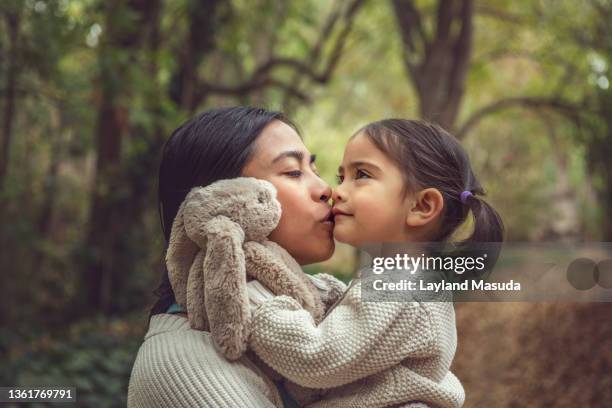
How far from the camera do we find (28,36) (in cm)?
523

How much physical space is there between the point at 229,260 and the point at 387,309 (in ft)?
1.21

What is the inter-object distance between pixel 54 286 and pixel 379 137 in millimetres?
7048

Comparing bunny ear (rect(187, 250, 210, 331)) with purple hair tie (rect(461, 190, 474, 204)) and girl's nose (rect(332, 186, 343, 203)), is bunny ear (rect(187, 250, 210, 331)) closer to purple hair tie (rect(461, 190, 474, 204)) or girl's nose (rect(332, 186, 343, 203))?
girl's nose (rect(332, 186, 343, 203))

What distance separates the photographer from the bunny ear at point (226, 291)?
1520 mm

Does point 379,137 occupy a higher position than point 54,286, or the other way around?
point 379,137

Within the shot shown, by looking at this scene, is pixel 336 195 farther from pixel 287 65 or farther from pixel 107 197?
pixel 287 65

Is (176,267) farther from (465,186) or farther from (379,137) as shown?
(465,186)

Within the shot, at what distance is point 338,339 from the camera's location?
60.3 inches

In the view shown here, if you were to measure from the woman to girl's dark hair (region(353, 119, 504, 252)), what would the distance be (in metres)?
0.22

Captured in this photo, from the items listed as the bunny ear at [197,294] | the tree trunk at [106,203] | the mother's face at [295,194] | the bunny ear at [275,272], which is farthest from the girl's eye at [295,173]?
the tree trunk at [106,203]

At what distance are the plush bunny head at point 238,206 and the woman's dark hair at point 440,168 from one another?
0.37 m

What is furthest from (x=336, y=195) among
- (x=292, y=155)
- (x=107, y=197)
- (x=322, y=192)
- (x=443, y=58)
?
(x=443, y=58)

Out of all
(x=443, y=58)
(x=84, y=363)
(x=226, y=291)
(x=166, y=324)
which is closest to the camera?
(x=226, y=291)

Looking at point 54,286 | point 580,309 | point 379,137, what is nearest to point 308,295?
point 379,137
